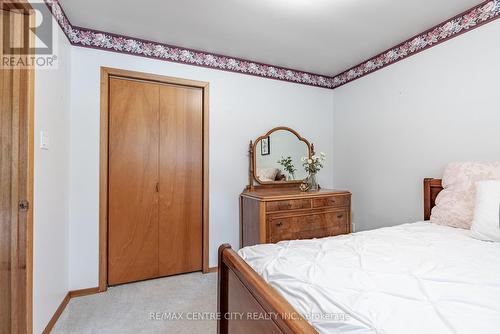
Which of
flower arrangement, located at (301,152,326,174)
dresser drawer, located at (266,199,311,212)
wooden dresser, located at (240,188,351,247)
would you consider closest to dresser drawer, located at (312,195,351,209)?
wooden dresser, located at (240,188,351,247)

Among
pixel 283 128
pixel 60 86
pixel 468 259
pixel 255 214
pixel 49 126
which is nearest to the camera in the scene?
pixel 468 259

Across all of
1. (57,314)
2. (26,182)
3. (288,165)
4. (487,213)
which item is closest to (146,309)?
(57,314)

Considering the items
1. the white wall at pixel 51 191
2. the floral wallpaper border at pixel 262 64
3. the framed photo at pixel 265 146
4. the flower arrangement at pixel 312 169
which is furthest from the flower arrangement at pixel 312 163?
the white wall at pixel 51 191

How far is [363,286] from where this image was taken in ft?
2.78

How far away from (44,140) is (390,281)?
6.91 feet

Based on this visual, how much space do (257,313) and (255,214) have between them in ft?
5.20

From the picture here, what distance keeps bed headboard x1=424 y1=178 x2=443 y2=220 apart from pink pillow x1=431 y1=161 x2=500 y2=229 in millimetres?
210

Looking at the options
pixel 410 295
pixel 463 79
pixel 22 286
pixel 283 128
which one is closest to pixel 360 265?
pixel 410 295

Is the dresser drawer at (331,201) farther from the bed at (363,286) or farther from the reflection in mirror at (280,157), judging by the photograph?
the bed at (363,286)

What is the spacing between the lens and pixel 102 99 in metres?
2.32

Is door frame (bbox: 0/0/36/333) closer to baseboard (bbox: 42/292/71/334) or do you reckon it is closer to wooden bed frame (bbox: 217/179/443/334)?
baseboard (bbox: 42/292/71/334)

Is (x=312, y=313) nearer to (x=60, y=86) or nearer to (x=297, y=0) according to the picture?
(x=297, y=0)

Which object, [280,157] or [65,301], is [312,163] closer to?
[280,157]

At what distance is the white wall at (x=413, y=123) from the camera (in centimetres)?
195
